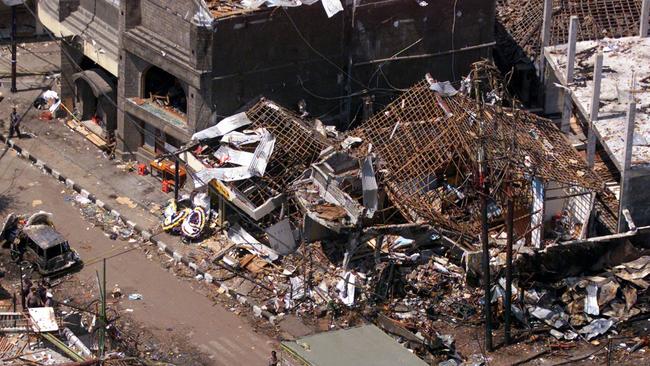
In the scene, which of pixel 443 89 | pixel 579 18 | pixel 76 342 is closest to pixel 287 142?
pixel 443 89

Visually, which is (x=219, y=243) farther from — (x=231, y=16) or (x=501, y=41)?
(x=501, y=41)

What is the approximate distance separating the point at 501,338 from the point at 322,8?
12.1 m

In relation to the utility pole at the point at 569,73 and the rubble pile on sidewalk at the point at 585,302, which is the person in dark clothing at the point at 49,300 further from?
the utility pole at the point at 569,73

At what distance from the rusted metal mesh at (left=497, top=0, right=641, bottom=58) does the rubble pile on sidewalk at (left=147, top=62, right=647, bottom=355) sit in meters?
7.15

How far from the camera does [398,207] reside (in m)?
43.6

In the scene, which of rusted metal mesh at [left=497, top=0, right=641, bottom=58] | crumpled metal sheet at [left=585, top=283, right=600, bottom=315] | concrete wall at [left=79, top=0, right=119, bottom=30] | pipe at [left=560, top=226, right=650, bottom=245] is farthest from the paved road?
rusted metal mesh at [left=497, top=0, right=641, bottom=58]

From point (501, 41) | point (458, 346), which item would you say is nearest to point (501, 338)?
point (458, 346)

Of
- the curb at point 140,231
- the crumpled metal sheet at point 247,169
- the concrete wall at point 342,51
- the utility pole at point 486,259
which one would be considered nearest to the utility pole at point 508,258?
the utility pole at point 486,259

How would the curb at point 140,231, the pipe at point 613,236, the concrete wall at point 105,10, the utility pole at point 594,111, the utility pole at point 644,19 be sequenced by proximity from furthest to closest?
the utility pole at point 644,19 < the concrete wall at point 105,10 < the utility pole at point 594,111 < the pipe at point 613,236 < the curb at point 140,231

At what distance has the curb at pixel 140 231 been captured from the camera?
42531 mm

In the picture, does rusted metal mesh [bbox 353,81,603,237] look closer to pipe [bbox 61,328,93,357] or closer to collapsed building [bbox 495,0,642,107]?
collapsed building [bbox 495,0,642,107]

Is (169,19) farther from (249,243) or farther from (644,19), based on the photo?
(644,19)

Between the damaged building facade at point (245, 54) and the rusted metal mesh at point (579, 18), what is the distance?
3.03 metres

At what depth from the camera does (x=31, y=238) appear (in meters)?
43.7
